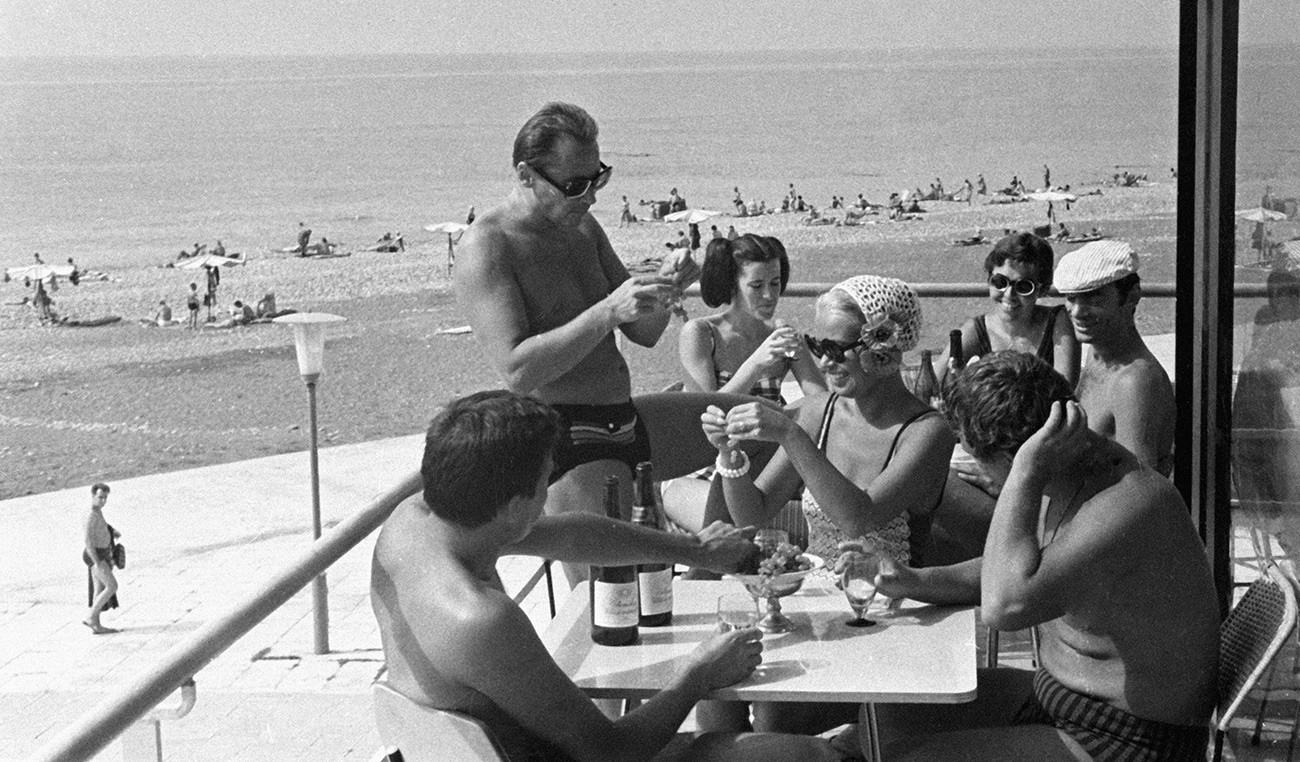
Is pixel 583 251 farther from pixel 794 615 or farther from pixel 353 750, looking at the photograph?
pixel 353 750

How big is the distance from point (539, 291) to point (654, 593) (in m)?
0.93

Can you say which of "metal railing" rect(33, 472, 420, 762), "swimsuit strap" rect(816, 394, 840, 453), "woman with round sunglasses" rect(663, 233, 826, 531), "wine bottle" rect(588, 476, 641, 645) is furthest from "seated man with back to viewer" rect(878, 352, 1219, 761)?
"woman with round sunglasses" rect(663, 233, 826, 531)

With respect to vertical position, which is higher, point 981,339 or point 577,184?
point 577,184

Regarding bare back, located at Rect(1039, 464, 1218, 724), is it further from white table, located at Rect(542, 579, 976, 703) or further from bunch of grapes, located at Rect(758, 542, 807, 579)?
bunch of grapes, located at Rect(758, 542, 807, 579)

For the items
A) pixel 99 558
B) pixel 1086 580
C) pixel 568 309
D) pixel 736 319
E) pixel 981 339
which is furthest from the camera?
pixel 99 558

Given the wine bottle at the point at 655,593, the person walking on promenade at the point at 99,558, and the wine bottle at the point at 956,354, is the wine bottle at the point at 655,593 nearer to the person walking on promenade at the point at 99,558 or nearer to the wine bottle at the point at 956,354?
the wine bottle at the point at 956,354

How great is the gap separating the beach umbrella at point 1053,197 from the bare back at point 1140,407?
1645 inches

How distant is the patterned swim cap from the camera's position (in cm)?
258

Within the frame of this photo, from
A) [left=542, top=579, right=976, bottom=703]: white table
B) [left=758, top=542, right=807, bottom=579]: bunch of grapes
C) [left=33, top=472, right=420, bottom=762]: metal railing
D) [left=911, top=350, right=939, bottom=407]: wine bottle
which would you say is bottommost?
[left=542, top=579, right=976, bottom=703]: white table

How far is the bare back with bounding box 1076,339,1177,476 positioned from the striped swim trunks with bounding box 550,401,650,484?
0.96 m

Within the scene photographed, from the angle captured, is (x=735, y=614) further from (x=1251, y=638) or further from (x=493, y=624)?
(x=1251, y=638)

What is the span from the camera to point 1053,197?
143ft

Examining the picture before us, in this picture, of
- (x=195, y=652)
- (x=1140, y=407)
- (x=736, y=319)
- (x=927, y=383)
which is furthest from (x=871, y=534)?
(x=736, y=319)

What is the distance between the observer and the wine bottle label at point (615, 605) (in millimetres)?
2176
